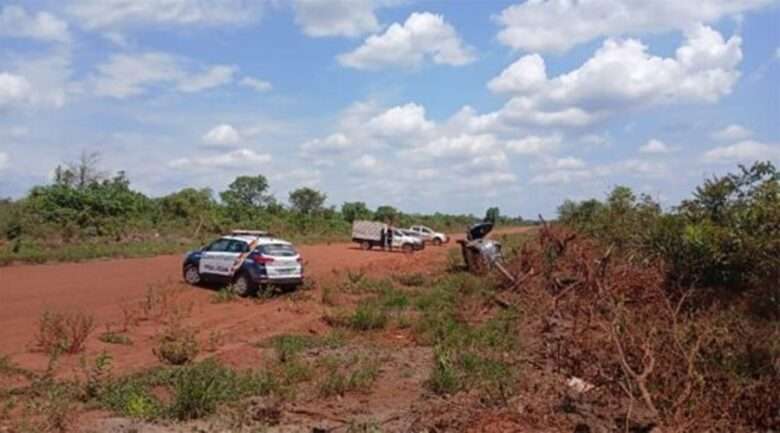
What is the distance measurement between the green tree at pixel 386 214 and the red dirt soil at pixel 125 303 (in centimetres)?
5120

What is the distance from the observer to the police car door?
20.8m

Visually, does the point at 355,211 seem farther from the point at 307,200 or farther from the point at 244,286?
the point at 244,286

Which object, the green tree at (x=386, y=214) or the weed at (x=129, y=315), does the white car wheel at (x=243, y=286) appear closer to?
the weed at (x=129, y=315)

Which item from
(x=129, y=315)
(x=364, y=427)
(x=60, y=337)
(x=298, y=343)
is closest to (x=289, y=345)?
(x=298, y=343)

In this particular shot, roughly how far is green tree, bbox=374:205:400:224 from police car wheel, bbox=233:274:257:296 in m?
59.6

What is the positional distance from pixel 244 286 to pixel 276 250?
4.31 feet

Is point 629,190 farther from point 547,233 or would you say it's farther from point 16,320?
point 16,320

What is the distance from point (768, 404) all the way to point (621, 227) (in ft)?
36.4

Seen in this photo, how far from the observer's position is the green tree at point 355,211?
82.8 m

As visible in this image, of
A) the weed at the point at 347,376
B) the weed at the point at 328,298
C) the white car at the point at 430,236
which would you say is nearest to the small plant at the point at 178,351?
the weed at the point at 347,376

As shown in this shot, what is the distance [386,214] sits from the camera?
273 ft

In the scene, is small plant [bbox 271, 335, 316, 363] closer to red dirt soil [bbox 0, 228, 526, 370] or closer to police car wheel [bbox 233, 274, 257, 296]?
red dirt soil [bbox 0, 228, 526, 370]

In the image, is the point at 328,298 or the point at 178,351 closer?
the point at 178,351

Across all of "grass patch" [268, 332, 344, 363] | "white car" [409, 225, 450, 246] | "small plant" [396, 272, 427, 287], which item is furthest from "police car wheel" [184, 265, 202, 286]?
"white car" [409, 225, 450, 246]
